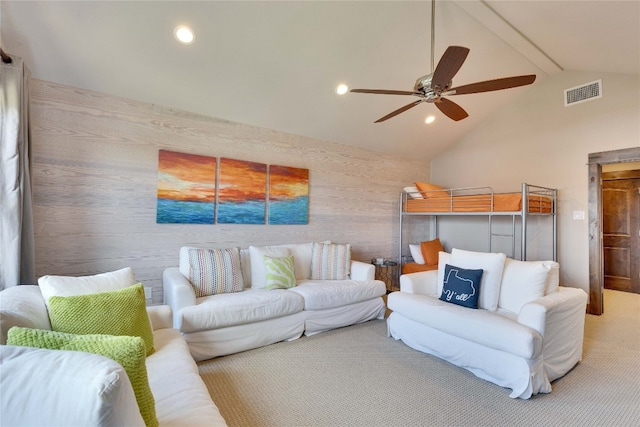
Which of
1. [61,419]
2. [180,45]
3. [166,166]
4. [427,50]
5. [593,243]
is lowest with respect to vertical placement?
[61,419]

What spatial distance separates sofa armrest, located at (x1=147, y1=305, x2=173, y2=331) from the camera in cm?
204

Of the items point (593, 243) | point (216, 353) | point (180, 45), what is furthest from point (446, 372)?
point (180, 45)

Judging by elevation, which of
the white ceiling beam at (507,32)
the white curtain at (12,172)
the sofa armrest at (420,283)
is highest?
the white ceiling beam at (507,32)

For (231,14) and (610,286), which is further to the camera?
(610,286)

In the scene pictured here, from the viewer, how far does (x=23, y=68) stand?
2.22 m

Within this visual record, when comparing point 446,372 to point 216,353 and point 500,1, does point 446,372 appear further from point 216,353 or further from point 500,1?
point 500,1

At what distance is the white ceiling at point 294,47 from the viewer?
92.7 inches

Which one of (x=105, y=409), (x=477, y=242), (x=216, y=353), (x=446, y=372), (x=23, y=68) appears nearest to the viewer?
(x=105, y=409)

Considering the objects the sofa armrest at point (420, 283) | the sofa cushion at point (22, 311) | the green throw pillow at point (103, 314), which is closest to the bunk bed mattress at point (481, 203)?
the sofa armrest at point (420, 283)

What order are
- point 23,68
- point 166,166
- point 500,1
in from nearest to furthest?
point 23,68 → point 500,1 → point 166,166

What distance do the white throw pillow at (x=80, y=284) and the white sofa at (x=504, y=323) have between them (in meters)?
2.28

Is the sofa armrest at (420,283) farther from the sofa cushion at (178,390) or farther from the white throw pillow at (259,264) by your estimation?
the sofa cushion at (178,390)

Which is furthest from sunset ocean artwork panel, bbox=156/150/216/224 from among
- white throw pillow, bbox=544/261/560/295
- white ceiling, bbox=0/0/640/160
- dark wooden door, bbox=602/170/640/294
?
dark wooden door, bbox=602/170/640/294

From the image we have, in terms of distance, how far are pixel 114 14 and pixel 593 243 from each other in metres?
5.77
